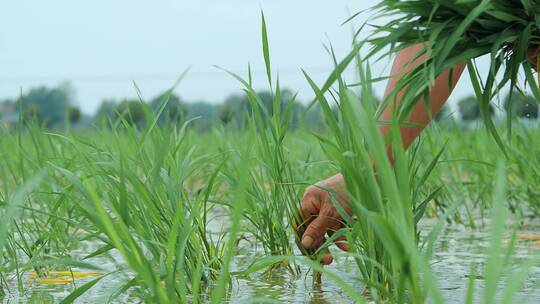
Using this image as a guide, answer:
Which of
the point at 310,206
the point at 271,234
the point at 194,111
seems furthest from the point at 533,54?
the point at 194,111

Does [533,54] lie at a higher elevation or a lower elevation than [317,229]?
higher

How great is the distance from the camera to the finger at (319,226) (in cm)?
158

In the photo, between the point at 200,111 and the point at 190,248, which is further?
the point at 200,111

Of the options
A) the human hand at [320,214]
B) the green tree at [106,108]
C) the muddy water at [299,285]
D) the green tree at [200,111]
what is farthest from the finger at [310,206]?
the green tree at [106,108]

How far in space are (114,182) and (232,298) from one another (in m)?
0.26

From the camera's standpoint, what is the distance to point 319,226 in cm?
159

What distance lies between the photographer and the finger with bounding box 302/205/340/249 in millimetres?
1585

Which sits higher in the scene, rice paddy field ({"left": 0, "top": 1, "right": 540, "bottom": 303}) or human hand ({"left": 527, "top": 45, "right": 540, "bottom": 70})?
human hand ({"left": 527, "top": 45, "right": 540, "bottom": 70})

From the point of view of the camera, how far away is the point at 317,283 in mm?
1524

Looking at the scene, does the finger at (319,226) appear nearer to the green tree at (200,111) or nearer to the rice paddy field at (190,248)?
the rice paddy field at (190,248)

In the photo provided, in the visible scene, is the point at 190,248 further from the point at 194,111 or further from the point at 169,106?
the point at 194,111

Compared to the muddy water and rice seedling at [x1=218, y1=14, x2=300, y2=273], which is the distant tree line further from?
the muddy water

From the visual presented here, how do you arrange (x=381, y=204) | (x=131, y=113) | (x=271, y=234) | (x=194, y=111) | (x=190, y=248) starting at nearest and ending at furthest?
(x=381, y=204) < (x=190, y=248) < (x=271, y=234) < (x=131, y=113) < (x=194, y=111)

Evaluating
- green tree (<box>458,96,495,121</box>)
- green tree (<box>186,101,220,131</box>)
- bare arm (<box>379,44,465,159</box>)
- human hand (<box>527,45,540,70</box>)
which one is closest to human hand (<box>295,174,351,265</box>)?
bare arm (<box>379,44,465,159</box>)
